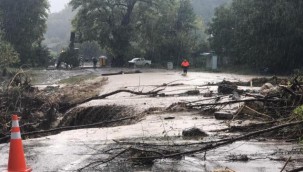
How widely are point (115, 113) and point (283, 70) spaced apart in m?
30.3

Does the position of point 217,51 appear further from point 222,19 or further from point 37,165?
point 37,165

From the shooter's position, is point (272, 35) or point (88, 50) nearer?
point (272, 35)

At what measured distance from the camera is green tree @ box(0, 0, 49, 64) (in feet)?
173

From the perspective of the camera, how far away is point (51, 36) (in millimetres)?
136375

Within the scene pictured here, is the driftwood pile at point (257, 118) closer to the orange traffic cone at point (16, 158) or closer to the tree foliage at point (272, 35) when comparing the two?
the orange traffic cone at point (16, 158)

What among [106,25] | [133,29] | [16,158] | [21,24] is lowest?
[16,158]

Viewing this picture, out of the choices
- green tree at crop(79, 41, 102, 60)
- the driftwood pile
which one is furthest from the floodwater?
green tree at crop(79, 41, 102, 60)

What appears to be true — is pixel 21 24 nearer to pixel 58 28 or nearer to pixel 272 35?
pixel 272 35

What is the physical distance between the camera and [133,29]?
51875mm

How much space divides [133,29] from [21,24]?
1444cm

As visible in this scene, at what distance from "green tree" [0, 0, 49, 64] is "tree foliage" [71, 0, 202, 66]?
566cm

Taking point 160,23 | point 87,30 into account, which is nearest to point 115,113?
point 87,30

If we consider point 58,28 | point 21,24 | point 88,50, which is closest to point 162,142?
point 21,24

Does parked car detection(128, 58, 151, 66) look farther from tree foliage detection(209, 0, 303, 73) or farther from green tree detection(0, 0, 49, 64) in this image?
tree foliage detection(209, 0, 303, 73)
